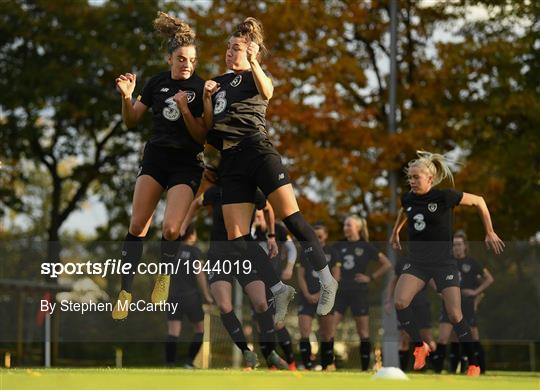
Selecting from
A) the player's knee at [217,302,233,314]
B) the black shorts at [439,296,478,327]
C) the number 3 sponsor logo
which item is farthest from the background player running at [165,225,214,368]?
the number 3 sponsor logo

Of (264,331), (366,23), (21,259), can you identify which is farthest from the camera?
(366,23)

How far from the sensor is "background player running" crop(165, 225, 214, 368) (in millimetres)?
15820

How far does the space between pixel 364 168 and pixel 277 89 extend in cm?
225

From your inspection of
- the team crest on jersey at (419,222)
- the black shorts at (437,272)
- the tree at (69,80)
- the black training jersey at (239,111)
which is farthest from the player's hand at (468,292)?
the tree at (69,80)

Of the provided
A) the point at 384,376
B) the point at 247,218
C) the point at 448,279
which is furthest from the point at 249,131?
the point at 448,279

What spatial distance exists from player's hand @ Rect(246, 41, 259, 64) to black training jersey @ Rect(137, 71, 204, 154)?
0.76m

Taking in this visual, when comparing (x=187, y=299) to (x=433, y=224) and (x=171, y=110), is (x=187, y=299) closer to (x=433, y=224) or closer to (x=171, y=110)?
(x=433, y=224)

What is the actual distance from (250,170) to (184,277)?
644 centimetres

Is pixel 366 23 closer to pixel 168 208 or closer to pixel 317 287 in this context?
pixel 317 287

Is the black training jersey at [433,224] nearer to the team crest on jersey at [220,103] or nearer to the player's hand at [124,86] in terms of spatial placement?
the team crest on jersey at [220,103]

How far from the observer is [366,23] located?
24.5 m

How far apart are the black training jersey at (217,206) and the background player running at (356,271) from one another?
12.6 ft

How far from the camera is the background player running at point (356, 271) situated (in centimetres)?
1667

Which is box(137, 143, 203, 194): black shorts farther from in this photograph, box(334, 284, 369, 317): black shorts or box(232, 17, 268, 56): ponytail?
box(334, 284, 369, 317): black shorts
